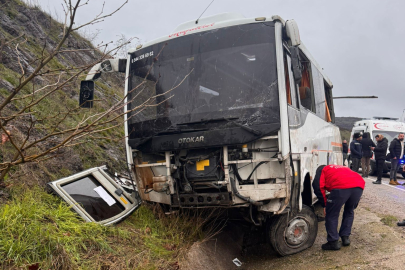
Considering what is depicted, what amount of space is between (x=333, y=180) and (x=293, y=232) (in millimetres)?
974

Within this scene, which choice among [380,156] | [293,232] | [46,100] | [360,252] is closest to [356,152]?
[380,156]

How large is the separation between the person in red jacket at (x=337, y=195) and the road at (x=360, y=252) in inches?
7.9

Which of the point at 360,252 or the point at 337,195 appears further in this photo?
the point at 337,195

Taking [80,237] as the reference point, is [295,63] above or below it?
above

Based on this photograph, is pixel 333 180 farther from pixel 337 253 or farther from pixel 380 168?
pixel 380 168

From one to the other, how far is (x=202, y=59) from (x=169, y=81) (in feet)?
1.83

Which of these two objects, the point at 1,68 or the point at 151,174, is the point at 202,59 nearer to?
the point at 151,174

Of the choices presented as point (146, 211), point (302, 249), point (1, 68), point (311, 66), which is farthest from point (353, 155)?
point (1, 68)

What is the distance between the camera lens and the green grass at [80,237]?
11.2 ft

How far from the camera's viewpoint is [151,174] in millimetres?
5051

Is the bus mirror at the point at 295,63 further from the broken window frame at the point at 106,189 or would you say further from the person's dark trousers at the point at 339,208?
the broken window frame at the point at 106,189

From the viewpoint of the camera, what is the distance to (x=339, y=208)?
508 cm

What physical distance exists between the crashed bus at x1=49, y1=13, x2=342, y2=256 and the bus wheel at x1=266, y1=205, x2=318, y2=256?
0.05 ft

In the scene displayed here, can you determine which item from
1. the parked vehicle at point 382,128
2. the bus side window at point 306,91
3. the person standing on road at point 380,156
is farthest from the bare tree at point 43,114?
the parked vehicle at point 382,128
